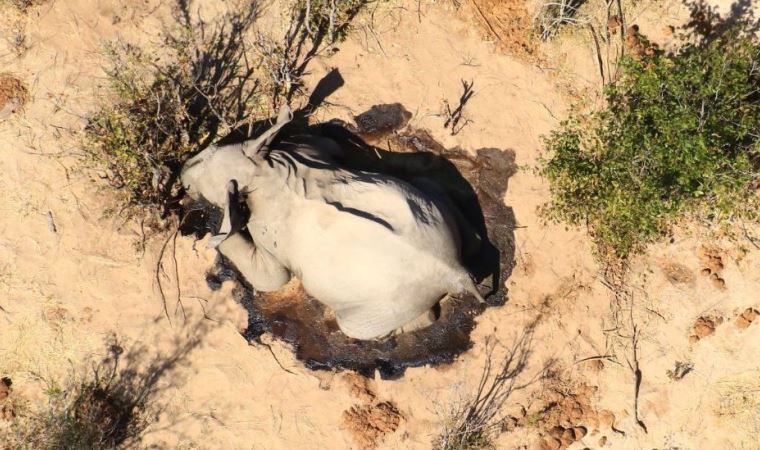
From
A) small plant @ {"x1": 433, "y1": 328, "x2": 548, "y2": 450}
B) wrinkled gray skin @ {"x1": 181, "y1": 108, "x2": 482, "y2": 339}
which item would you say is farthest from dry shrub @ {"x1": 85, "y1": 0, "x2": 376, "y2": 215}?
small plant @ {"x1": 433, "y1": 328, "x2": 548, "y2": 450}

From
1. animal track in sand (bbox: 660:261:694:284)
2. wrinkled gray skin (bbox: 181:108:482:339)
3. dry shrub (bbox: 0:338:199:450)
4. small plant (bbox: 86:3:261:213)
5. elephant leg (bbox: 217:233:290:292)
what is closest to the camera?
wrinkled gray skin (bbox: 181:108:482:339)

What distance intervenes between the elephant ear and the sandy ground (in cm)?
158

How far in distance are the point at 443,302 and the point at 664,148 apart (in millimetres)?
3080

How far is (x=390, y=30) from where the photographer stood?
759 cm

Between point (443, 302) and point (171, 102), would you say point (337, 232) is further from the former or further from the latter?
point (171, 102)

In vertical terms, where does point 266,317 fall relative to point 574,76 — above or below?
below

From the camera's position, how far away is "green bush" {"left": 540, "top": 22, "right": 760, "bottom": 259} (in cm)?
633

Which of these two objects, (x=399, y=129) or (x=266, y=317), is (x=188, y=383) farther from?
(x=399, y=129)

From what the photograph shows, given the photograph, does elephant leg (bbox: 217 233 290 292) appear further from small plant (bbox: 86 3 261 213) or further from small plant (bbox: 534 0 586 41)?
small plant (bbox: 534 0 586 41)

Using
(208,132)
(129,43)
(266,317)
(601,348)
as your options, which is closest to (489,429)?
(601,348)

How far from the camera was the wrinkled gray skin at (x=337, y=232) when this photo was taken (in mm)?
5953

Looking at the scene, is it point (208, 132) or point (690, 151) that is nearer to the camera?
point (690, 151)

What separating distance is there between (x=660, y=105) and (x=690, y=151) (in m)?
0.67

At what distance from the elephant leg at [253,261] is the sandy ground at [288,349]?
514 mm
